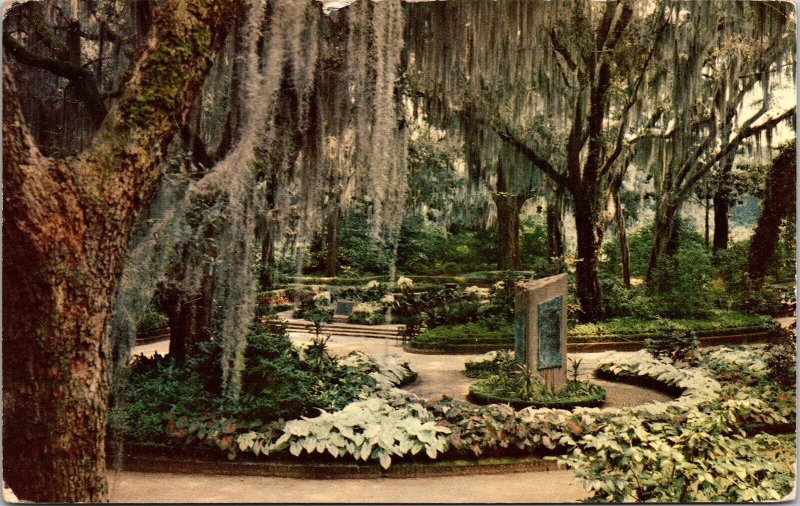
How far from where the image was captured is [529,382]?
5.51 metres

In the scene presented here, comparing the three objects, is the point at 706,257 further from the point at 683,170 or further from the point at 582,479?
the point at 582,479

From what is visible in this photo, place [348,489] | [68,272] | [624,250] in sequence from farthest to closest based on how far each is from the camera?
[624,250], [348,489], [68,272]

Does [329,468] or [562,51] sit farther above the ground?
[562,51]

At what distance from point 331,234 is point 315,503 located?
1930 millimetres

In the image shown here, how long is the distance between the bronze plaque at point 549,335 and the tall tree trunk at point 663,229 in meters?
0.82

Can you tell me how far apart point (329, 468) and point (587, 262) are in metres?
3.30

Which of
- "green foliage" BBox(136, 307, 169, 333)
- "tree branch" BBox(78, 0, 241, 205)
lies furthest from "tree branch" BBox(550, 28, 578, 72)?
"green foliage" BBox(136, 307, 169, 333)

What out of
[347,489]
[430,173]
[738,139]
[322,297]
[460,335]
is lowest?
[347,489]

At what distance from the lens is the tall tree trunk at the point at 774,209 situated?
436cm

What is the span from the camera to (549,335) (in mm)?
5664

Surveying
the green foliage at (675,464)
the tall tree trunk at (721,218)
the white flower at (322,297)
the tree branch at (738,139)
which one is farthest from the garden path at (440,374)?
the green foliage at (675,464)

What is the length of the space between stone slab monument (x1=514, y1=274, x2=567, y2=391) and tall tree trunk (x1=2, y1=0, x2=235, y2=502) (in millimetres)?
3464

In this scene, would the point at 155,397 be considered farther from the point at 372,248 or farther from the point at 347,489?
the point at 372,248

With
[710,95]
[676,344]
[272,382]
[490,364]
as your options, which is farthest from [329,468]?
[710,95]
